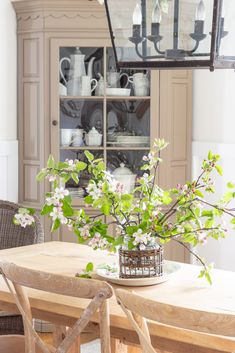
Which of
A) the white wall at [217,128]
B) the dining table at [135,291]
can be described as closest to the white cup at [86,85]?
the white wall at [217,128]

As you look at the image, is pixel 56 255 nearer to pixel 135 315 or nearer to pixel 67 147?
pixel 135 315

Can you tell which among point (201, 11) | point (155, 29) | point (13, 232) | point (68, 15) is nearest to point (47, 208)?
point (155, 29)

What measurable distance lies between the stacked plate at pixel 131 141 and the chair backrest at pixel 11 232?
55.3 inches

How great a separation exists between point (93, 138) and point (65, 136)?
17 centimetres

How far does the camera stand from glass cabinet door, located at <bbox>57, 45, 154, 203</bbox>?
15.3 ft

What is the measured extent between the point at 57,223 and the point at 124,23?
2.19ft

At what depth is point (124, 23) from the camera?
2.41 m

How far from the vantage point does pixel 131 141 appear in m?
4.68

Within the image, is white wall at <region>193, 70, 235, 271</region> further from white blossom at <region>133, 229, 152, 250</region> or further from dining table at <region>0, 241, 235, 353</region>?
white blossom at <region>133, 229, 152, 250</region>

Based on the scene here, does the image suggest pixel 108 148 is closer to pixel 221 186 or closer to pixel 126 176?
pixel 126 176

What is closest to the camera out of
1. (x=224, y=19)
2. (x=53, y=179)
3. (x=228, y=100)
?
(x=224, y=19)

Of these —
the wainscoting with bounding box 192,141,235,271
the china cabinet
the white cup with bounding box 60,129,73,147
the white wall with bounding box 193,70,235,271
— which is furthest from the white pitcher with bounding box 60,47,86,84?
the wainscoting with bounding box 192,141,235,271

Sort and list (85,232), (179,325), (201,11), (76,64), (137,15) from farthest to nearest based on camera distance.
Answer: (76,64) < (85,232) < (137,15) < (201,11) < (179,325)

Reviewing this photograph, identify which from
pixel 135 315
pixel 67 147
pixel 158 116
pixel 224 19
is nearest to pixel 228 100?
pixel 158 116
